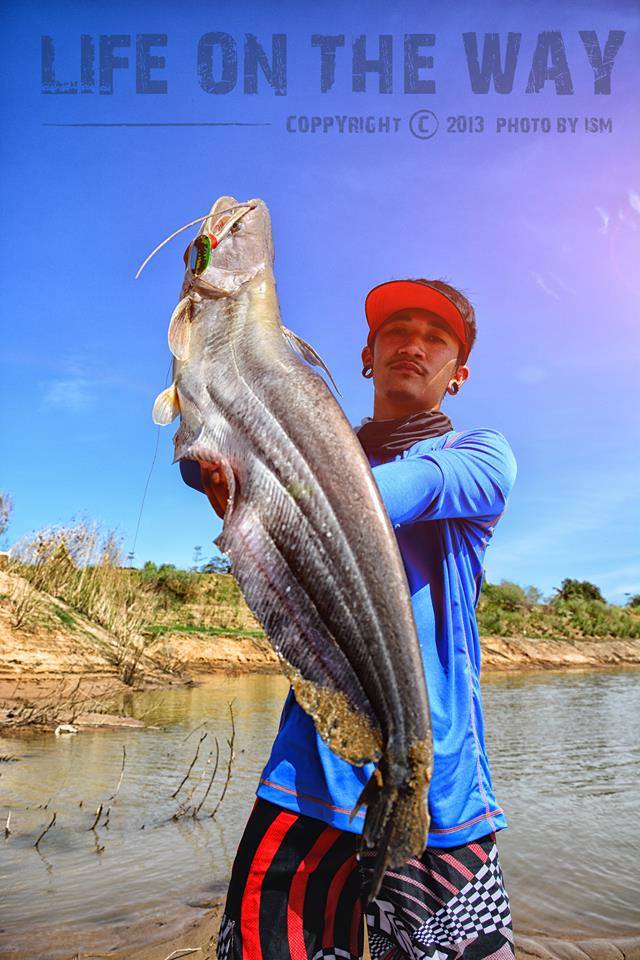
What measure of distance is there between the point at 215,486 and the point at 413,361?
3.06 ft

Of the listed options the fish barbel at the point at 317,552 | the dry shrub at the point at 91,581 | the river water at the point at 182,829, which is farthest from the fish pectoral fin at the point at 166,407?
the dry shrub at the point at 91,581

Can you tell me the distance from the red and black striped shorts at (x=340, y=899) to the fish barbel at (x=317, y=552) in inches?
21.8

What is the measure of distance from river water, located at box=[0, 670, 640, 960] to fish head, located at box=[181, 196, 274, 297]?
11.0 ft

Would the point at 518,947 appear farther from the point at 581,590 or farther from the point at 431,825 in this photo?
the point at 581,590

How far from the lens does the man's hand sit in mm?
1440

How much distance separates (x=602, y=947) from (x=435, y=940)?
9.03 feet

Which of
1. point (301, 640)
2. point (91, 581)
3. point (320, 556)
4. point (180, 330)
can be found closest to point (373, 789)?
point (301, 640)

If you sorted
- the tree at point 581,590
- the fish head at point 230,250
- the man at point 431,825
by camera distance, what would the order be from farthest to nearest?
the tree at point 581,590 → the man at point 431,825 → the fish head at point 230,250

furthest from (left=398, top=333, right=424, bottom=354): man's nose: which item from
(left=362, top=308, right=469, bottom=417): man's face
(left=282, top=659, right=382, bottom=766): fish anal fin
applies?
(left=282, top=659, right=382, bottom=766): fish anal fin

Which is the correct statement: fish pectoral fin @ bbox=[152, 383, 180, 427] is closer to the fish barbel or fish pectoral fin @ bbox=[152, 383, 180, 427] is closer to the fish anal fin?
the fish barbel

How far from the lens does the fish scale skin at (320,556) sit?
1.27 metres

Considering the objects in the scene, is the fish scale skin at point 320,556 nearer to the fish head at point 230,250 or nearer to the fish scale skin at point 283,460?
the fish scale skin at point 283,460

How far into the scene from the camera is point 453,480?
164 centimetres

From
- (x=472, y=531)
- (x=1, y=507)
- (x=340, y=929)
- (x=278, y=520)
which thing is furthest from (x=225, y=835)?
(x=1, y=507)
